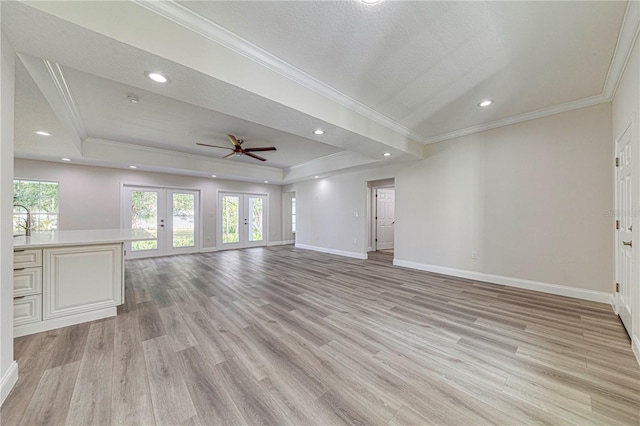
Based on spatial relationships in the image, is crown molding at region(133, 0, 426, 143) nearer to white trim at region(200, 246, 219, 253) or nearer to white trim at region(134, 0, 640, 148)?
white trim at region(134, 0, 640, 148)

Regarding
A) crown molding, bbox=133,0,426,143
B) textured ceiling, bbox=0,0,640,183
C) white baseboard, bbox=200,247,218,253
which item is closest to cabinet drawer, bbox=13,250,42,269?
textured ceiling, bbox=0,0,640,183

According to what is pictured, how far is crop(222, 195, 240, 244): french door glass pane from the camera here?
803cm

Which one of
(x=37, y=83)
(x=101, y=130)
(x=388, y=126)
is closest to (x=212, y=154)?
(x=101, y=130)

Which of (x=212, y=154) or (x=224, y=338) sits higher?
(x=212, y=154)

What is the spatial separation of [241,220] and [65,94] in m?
5.75

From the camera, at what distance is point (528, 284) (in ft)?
11.9

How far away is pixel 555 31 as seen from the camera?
2012mm

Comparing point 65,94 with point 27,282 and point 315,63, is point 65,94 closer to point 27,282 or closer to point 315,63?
point 27,282

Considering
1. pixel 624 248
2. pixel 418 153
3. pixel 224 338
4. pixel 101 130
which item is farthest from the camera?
pixel 418 153

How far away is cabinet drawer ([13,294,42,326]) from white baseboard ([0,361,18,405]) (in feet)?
3.26

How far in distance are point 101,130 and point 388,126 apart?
5266 millimetres

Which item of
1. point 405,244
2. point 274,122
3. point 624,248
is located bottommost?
point 405,244

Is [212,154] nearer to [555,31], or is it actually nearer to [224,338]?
[224,338]

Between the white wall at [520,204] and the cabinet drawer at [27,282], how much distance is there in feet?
18.2
